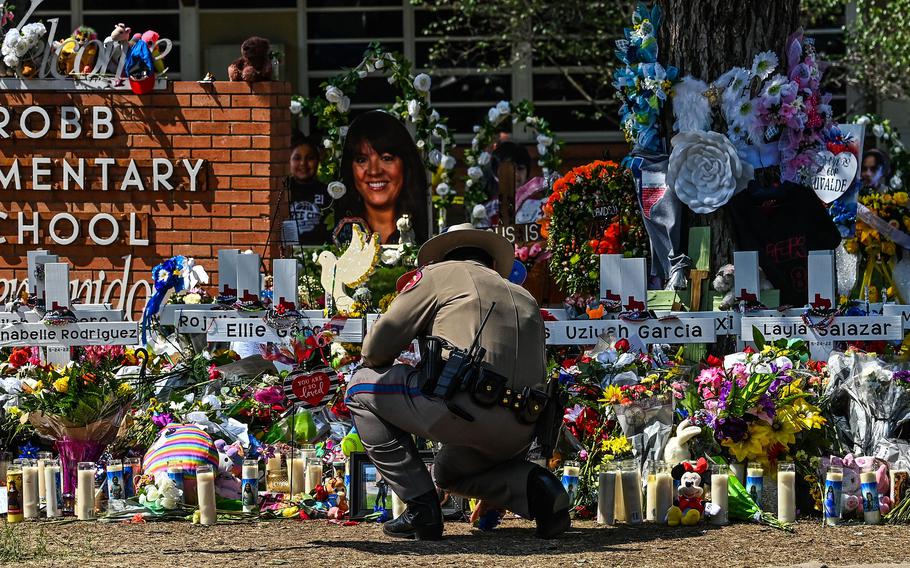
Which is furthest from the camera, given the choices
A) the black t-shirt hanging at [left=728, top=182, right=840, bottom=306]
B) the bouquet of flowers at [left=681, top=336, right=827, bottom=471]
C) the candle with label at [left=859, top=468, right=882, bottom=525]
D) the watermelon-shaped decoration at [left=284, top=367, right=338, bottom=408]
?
the black t-shirt hanging at [left=728, top=182, right=840, bottom=306]

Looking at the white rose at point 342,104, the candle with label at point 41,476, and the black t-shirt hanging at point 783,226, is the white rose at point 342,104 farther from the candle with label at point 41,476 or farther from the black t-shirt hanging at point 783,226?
the candle with label at point 41,476

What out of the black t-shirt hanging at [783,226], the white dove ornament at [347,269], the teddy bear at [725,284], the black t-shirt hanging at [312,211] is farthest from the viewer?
the black t-shirt hanging at [312,211]

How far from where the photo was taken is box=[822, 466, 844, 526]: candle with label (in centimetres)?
618

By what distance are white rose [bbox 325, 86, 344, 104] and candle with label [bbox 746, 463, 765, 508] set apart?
5156 millimetres

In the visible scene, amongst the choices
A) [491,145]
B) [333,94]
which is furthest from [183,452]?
[491,145]

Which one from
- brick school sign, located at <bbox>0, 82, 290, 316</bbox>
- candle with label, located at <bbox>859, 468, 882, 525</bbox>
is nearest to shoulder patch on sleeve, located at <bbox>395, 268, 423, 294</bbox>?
candle with label, located at <bbox>859, 468, 882, 525</bbox>

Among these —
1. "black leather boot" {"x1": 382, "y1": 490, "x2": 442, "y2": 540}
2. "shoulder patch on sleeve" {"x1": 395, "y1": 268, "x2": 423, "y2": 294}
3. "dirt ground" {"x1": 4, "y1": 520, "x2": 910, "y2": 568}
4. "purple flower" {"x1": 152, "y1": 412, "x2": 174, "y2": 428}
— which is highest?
"shoulder patch on sleeve" {"x1": 395, "y1": 268, "x2": 423, "y2": 294}

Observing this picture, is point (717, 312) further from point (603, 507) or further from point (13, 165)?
point (13, 165)

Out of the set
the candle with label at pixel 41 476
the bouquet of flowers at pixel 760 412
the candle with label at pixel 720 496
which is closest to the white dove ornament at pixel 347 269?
the candle with label at pixel 41 476

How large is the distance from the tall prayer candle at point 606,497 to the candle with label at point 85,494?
211 cm

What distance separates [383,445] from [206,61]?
1103cm

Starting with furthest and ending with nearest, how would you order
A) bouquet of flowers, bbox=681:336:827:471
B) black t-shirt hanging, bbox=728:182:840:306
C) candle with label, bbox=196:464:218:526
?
black t-shirt hanging, bbox=728:182:840:306, bouquet of flowers, bbox=681:336:827:471, candle with label, bbox=196:464:218:526

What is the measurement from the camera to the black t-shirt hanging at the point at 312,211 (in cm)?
1089

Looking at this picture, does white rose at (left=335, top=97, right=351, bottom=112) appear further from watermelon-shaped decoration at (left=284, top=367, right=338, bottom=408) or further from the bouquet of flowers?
the bouquet of flowers
